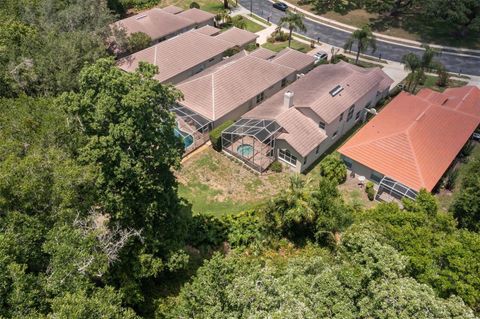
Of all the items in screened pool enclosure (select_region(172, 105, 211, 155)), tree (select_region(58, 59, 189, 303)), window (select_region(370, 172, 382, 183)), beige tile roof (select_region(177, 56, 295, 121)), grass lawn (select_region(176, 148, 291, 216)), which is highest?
tree (select_region(58, 59, 189, 303))

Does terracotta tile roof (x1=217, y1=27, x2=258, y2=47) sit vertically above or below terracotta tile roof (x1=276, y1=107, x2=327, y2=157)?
above

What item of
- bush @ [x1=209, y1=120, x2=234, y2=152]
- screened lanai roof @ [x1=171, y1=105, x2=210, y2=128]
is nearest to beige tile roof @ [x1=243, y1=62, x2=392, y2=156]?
bush @ [x1=209, y1=120, x2=234, y2=152]

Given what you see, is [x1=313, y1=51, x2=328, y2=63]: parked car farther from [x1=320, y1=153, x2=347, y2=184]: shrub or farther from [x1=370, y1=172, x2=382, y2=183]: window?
[x1=370, y1=172, x2=382, y2=183]: window

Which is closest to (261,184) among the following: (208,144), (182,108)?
(208,144)

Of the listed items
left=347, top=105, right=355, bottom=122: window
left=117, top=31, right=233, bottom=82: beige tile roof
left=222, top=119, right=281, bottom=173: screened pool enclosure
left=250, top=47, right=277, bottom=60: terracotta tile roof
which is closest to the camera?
left=222, top=119, right=281, bottom=173: screened pool enclosure

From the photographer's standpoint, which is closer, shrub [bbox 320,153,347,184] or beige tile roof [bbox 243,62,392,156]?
shrub [bbox 320,153,347,184]

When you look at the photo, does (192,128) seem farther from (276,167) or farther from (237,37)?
(237,37)

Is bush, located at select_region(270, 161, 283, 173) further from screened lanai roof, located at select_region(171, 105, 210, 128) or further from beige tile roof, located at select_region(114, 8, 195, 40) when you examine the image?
beige tile roof, located at select_region(114, 8, 195, 40)

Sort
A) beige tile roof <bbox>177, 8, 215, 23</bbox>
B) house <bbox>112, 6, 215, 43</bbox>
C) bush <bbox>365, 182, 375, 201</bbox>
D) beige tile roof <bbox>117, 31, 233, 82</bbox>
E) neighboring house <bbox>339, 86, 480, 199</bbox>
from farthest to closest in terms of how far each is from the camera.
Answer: beige tile roof <bbox>177, 8, 215, 23</bbox> → house <bbox>112, 6, 215, 43</bbox> → beige tile roof <bbox>117, 31, 233, 82</bbox> → bush <bbox>365, 182, 375, 201</bbox> → neighboring house <bbox>339, 86, 480, 199</bbox>
